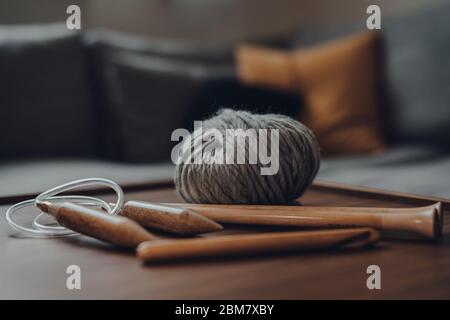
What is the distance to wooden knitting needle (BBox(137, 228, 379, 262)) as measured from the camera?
1.61 feet

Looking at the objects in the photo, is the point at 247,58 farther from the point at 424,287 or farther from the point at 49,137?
the point at 424,287

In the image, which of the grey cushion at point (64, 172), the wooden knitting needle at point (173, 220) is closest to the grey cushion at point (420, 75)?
the grey cushion at point (64, 172)

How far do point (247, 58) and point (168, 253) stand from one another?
4.74 feet

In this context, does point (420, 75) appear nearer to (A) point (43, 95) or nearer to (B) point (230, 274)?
(A) point (43, 95)

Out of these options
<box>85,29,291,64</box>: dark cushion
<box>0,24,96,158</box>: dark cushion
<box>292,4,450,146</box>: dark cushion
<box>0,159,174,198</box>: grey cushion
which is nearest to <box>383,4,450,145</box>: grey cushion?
<box>292,4,450,146</box>: dark cushion

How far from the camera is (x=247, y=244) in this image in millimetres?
500

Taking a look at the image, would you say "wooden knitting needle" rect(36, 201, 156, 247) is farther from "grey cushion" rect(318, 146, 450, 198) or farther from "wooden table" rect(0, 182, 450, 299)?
"grey cushion" rect(318, 146, 450, 198)

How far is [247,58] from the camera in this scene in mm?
1862

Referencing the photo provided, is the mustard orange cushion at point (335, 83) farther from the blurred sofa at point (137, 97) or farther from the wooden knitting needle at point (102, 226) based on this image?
the wooden knitting needle at point (102, 226)

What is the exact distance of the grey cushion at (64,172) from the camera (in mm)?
1194

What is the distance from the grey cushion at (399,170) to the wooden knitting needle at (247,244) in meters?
0.52

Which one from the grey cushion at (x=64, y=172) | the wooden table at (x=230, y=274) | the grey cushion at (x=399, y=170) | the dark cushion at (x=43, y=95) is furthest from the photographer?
the dark cushion at (x=43, y=95)

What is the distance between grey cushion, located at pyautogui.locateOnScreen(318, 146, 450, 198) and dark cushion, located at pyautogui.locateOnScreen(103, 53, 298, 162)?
0.33 m

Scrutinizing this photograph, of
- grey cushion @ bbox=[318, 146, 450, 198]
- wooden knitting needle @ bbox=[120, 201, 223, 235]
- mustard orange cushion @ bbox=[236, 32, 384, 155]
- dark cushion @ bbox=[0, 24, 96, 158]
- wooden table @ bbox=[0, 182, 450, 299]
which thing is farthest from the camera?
mustard orange cushion @ bbox=[236, 32, 384, 155]
